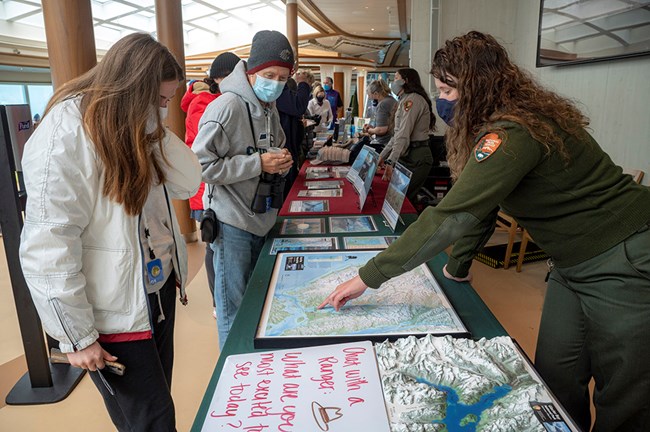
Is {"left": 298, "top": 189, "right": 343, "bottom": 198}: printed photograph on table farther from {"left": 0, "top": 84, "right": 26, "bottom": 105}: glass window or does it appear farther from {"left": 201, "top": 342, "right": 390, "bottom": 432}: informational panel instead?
{"left": 0, "top": 84, "right": 26, "bottom": 105}: glass window

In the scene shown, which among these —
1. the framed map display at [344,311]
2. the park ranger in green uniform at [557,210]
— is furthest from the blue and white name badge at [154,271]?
the park ranger in green uniform at [557,210]

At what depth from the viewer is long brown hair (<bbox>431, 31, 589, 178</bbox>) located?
3.41 feet

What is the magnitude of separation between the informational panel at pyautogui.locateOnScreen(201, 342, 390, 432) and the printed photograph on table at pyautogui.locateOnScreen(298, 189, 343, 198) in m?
1.70

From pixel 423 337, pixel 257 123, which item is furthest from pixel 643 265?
pixel 257 123

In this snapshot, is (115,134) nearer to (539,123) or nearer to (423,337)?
(423,337)

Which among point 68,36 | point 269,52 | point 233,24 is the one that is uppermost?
point 233,24

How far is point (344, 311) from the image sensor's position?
3.88ft

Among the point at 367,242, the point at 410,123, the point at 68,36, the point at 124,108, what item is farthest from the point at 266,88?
the point at 410,123

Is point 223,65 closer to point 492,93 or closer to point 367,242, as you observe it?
point 367,242

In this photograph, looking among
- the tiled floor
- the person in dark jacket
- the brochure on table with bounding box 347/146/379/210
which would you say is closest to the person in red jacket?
the tiled floor

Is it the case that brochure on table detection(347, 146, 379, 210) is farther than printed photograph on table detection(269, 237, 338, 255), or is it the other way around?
brochure on table detection(347, 146, 379, 210)

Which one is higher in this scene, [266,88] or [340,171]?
[266,88]

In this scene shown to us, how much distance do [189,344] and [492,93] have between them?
2078mm

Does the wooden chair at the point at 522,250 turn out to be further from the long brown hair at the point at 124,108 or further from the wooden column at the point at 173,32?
the long brown hair at the point at 124,108
